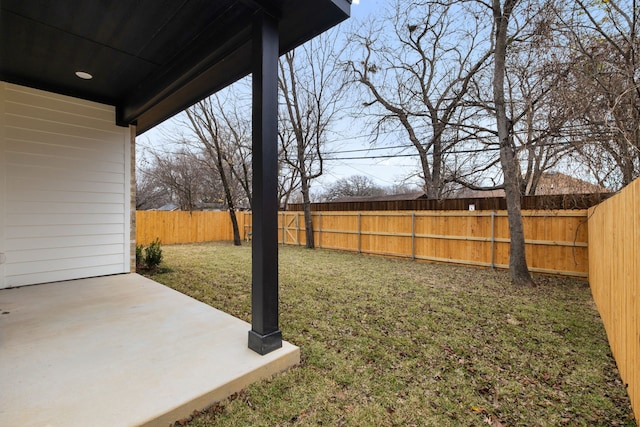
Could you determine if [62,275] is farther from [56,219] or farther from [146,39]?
[146,39]

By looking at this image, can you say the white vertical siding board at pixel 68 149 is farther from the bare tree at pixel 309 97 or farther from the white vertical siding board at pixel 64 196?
the bare tree at pixel 309 97

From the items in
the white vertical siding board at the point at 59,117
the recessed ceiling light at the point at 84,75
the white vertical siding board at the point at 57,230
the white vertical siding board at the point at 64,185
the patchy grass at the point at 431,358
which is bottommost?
the patchy grass at the point at 431,358

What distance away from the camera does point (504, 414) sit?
1.83m

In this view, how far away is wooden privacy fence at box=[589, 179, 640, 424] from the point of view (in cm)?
173

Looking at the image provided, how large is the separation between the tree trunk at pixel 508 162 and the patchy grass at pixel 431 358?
498 millimetres

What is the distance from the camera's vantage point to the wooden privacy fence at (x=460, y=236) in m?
5.51

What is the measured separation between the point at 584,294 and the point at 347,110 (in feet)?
28.2

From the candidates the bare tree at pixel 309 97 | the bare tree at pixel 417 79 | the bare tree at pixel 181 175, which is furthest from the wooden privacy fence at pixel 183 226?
the bare tree at pixel 417 79

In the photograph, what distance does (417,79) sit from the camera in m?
10.4

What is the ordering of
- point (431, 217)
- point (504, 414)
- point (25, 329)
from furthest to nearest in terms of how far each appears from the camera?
point (431, 217), point (25, 329), point (504, 414)

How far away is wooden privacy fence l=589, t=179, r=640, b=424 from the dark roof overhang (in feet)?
8.19

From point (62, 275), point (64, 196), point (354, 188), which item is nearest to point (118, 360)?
point (62, 275)

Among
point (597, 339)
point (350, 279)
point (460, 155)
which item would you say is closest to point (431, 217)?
point (460, 155)

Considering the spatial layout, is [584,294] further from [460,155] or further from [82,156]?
[82,156]
